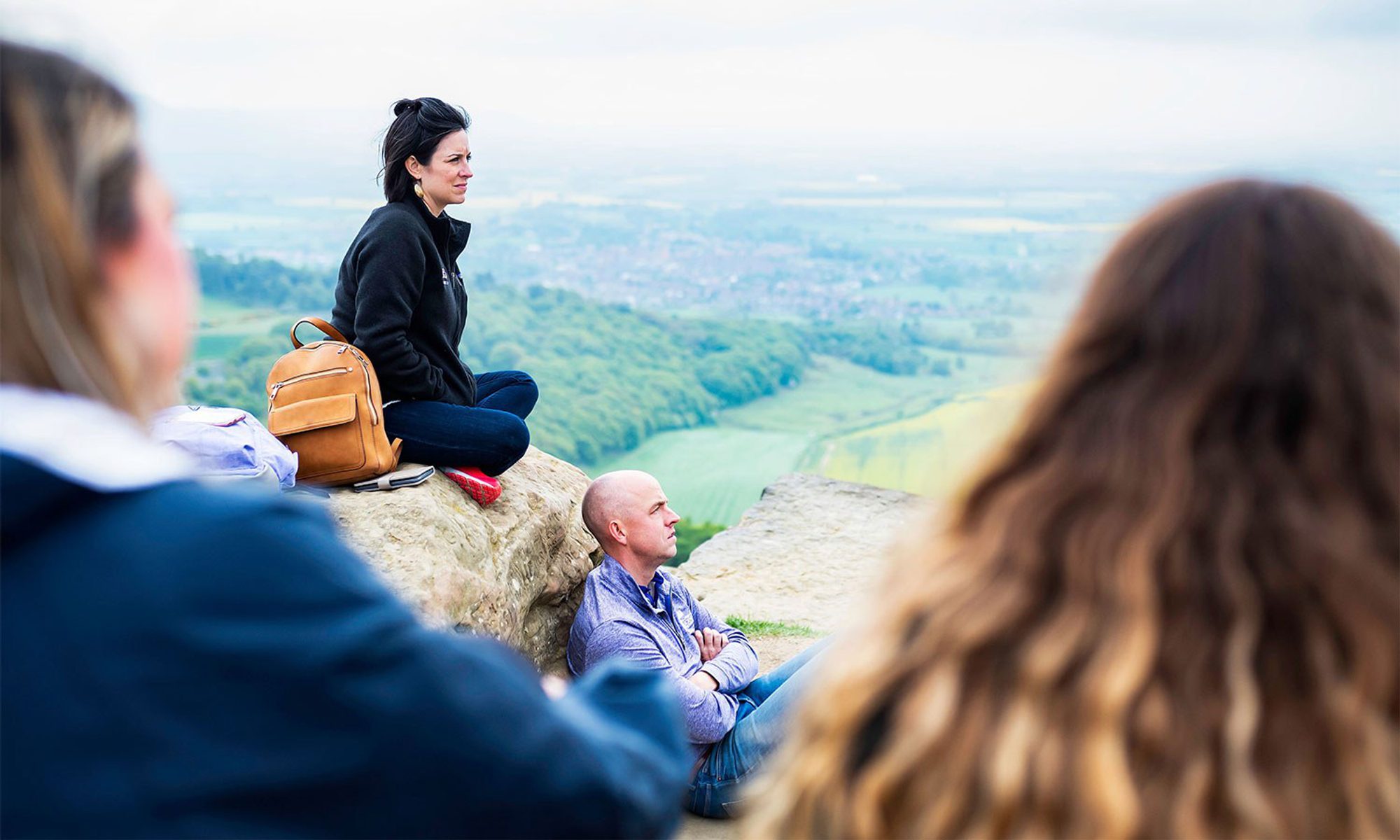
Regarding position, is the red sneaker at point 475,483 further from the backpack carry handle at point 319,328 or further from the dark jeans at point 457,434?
the backpack carry handle at point 319,328

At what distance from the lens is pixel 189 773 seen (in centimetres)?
106

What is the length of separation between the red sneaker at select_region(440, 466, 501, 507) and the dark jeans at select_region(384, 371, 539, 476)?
0.10 feet

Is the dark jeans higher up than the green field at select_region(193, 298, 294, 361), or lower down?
higher up

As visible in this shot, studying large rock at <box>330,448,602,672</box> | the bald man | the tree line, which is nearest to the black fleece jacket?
large rock at <box>330,448,602,672</box>

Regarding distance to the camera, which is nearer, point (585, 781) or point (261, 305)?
point (585, 781)

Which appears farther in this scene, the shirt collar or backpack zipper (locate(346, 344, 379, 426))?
A: the shirt collar

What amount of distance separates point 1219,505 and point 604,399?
14.4m

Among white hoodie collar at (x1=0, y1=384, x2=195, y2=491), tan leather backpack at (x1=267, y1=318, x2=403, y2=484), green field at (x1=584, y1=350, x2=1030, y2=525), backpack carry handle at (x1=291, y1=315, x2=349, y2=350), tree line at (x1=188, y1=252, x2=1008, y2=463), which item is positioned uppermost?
white hoodie collar at (x1=0, y1=384, x2=195, y2=491)

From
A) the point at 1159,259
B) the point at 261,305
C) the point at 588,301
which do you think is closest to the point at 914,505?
the point at 1159,259

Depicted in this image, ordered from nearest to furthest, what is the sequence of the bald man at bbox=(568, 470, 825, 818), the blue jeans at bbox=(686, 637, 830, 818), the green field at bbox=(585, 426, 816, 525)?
the blue jeans at bbox=(686, 637, 830, 818), the bald man at bbox=(568, 470, 825, 818), the green field at bbox=(585, 426, 816, 525)

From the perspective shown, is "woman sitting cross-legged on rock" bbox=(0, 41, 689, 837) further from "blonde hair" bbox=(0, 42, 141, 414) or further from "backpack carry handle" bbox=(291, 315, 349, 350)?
"backpack carry handle" bbox=(291, 315, 349, 350)

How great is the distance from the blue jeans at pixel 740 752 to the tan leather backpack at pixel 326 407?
1.90 metres

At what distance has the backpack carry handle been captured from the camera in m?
4.55

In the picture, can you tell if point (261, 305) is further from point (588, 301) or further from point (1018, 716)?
point (1018, 716)
